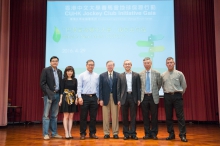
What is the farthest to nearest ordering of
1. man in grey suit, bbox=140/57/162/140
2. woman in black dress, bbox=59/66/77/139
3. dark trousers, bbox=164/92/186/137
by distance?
1. woman in black dress, bbox=59/66/77/139
2. man in grey suit, bbox=140/57/162/140
3. dark trousers, bbox=164/92/186/137

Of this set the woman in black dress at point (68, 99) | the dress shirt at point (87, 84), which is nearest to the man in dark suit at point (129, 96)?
the dress shirt at point (87, 84)

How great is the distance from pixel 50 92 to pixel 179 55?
12.1 ft

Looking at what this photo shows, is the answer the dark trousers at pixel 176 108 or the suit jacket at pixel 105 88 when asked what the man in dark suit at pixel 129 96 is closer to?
the suit jacket at pixel 105 88

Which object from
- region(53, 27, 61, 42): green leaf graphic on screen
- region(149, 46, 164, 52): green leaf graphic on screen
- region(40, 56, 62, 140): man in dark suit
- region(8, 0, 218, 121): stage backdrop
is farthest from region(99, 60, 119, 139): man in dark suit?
region(53, 27, 61, 42): green leaf graphic on screen

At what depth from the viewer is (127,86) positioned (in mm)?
3781

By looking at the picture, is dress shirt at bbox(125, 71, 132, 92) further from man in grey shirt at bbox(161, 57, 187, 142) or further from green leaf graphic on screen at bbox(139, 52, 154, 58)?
green leaf graphic on screen at bbox(139, 52, 154, 58)

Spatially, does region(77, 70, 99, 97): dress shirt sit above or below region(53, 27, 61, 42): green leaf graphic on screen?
below

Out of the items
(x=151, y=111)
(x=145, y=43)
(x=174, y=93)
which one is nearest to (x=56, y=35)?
(x=145, y=43)

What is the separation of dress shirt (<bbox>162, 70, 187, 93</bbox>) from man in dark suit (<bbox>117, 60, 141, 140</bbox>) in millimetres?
440

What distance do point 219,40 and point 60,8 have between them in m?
3.94

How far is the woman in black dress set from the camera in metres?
3.82

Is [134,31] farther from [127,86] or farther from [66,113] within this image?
[66,113]

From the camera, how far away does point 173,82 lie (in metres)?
3.64

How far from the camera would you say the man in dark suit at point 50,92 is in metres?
3.80
